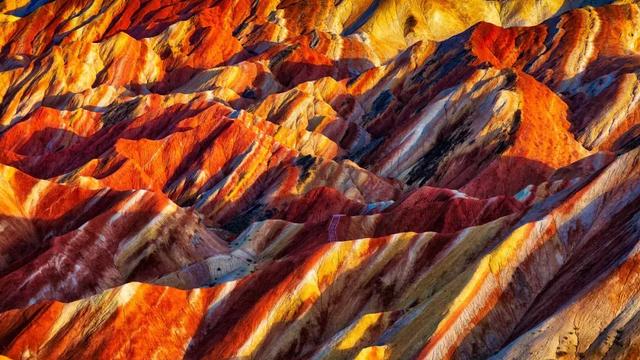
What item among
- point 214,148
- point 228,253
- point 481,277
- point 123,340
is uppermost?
point 481,277

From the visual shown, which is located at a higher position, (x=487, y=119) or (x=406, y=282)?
(x=406, y=282)

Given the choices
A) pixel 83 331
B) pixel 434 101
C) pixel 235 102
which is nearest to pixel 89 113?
pixel 235 102

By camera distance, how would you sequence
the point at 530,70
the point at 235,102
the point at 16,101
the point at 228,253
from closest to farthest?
the point at 228,253 → the point at 530,70 → the point at 235,102 → the point at 16,101

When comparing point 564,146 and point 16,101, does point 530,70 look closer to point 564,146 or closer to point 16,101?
point 564,146

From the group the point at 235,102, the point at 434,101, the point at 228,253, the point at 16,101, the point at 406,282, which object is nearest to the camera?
the point at 406,282

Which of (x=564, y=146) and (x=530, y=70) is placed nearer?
(x=564, y=146)

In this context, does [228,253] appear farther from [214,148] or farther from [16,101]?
[16,101]
